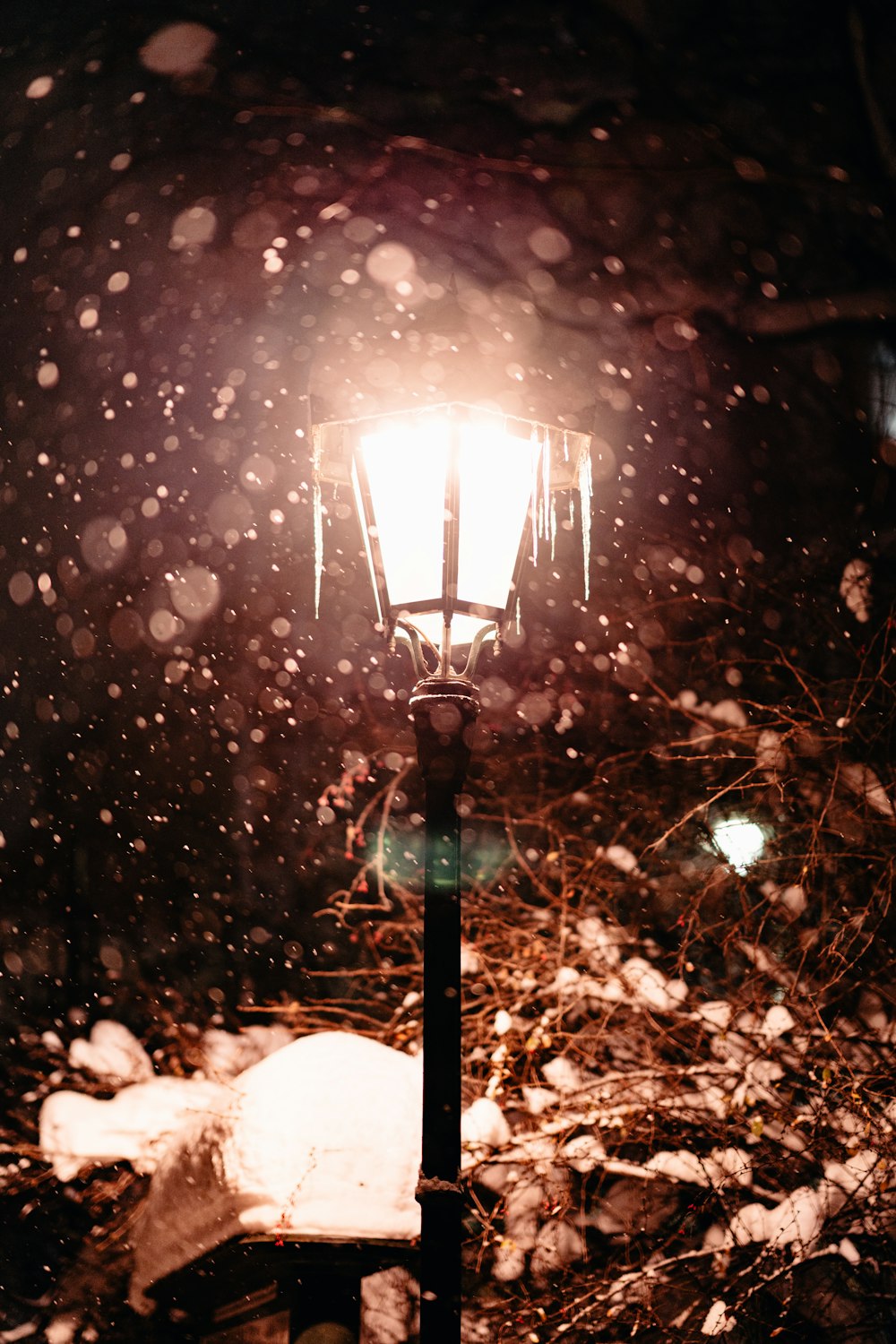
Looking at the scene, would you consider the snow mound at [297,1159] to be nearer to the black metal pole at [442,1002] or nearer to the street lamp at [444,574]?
the black metal pole at [442,1002]

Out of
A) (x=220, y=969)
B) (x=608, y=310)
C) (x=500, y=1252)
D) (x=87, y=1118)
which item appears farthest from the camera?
(x=608, y=310)

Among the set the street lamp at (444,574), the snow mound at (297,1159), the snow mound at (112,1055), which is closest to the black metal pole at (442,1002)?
the street lamp at (444,574)

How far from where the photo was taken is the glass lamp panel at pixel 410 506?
194 centimetres

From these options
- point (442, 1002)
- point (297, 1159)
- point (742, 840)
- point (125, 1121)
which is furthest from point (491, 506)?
point (125, 1121)

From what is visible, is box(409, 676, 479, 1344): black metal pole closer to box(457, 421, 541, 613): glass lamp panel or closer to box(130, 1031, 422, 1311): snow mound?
box(457, 421, 541, 613): glass lamp panel

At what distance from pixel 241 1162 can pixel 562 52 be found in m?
6.72

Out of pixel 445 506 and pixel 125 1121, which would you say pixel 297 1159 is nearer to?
pixel 125 1121

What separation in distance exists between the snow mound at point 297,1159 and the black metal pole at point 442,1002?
2858 mm

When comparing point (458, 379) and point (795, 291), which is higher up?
point (795, 291)

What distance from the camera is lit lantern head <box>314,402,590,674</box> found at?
194 centimetres

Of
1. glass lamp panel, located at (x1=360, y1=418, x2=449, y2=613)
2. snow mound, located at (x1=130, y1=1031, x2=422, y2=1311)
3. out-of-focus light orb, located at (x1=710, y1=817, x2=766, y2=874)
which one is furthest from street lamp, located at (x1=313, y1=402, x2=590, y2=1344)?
snow mound, located at (x1=130, y1=1031, x2=422, y2=1311)

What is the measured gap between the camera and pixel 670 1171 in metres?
4.18

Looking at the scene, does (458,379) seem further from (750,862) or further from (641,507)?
(641,507)

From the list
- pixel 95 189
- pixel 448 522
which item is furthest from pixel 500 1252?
pixel 95 189
